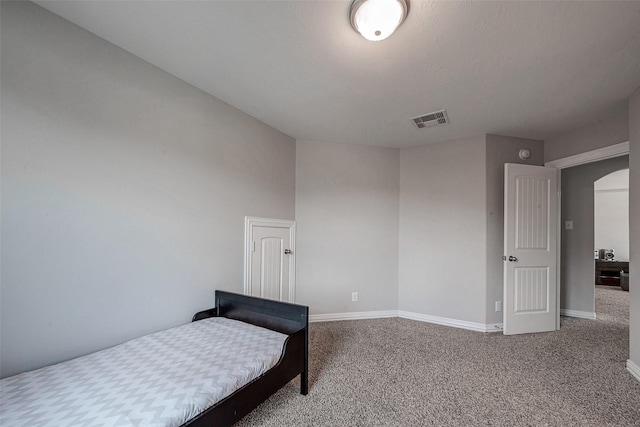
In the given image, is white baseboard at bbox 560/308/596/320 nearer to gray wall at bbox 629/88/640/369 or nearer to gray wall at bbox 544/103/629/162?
gray wall at bbox 629/88/640/369

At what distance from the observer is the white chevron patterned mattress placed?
1.06 m

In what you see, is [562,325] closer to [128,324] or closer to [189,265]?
[189,265]

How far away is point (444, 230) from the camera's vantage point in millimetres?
3467

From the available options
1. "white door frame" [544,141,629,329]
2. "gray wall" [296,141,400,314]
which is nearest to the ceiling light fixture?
"gray wall" [296,141,400,314]

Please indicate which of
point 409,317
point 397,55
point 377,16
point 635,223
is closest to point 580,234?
point 635,223

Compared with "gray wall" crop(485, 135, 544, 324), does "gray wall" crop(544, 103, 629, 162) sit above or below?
above

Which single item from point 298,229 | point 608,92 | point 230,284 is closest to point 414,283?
point 298,229

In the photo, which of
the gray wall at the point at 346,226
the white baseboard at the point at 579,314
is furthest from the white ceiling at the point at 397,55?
the white baseboard at the point at 579,314

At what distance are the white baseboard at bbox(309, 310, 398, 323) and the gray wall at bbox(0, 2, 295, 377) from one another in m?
1.43

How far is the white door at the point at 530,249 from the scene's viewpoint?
3.09 metres

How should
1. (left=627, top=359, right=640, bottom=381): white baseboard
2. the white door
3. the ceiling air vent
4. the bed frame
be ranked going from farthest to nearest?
the white door → the ceiling air vent → (left=627, top=359, right=640, bottom=381): white baseboard → the bed frame

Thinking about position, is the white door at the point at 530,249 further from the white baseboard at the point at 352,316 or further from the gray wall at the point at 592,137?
the white baseboard at the point at 352,316

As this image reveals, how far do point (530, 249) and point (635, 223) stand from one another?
102 cm

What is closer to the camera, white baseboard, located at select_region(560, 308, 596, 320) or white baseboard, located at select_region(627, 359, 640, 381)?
white baseboard, located at select_region(627, 359, 640, 381)
